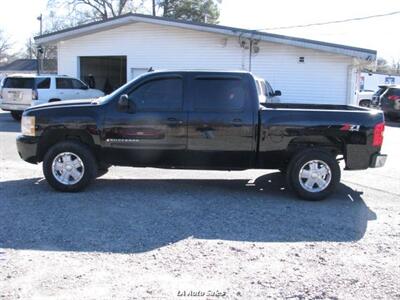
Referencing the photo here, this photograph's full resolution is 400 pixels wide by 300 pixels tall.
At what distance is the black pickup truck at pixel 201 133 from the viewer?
733cm

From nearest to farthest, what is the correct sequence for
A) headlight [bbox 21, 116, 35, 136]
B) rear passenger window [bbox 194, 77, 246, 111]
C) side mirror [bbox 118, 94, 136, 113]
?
side mirror [bbox 118, 94, 136, 113] → rear passenger window [bbox 194, 77, 246, 111] → headlight [bbox 21, 116, 35, 136]

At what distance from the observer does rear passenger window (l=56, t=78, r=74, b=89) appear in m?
19.0

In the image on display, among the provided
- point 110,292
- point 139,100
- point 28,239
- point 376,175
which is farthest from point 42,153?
point 376,175

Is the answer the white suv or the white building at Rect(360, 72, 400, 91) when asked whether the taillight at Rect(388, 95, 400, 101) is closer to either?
the white suv

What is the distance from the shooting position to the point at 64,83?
1927 centimetres

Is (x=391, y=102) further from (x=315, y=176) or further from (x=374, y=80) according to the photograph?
(x=374, y=80)

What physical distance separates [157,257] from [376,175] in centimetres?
620

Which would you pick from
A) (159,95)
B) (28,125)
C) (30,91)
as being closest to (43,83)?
(30,91)

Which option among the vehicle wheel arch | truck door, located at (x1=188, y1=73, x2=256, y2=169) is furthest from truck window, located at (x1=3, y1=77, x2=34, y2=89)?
truck door, located at (x1=188, y1=73, x2=256, y2=169)

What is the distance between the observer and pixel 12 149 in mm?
11828

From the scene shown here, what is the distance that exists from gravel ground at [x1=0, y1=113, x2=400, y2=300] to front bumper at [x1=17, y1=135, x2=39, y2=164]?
51 centimetres

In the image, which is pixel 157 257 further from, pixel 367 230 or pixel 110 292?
pixel 367 230

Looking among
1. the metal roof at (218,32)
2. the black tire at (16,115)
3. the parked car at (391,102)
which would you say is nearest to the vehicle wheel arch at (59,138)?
the black tire at (16,115)

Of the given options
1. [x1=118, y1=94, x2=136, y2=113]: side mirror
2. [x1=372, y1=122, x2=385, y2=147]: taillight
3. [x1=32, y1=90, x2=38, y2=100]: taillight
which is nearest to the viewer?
[x1=118, y1=94, x2=136, y2=113]: side mirror
